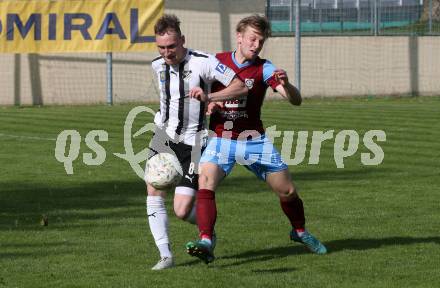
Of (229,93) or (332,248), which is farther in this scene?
(332,248)

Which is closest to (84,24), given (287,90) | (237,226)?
(237,226)

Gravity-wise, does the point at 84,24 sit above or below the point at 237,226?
above

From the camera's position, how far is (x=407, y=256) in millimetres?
9664

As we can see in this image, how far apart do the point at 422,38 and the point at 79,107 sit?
11.7m

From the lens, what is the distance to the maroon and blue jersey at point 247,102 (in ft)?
31.7

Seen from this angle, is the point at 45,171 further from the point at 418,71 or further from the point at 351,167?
the point at 418,71

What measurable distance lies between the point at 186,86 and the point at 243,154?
756mm

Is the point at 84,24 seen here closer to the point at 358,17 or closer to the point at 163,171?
the point at 358,17

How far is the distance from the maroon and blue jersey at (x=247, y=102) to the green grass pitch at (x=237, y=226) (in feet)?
3.57

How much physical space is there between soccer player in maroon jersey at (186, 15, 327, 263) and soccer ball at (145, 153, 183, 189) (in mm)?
274

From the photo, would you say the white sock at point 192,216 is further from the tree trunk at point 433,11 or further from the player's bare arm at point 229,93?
the tree trunk at point 433,11

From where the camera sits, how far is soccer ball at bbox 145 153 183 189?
30.4ft

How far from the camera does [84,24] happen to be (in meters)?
31.8

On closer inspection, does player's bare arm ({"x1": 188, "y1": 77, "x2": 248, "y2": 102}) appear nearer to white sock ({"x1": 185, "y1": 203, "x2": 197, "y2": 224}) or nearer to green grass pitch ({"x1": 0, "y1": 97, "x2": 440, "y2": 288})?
white sock ({"x1": 185, "y1": 203, "x2": 197, "y2": 224})
